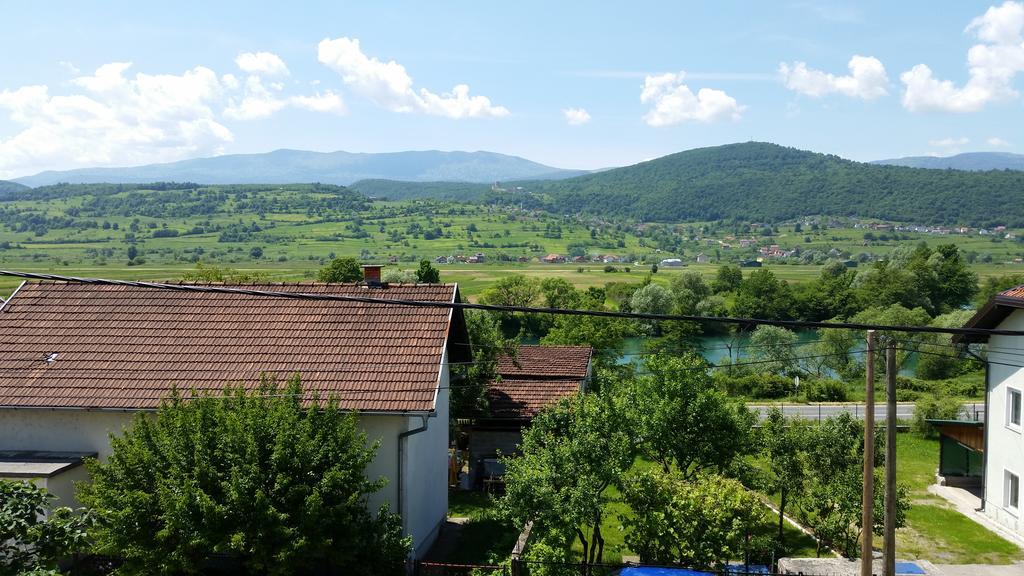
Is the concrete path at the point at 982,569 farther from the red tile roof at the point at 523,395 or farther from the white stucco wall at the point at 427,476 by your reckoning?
the white stucco wall at the point at 427,476

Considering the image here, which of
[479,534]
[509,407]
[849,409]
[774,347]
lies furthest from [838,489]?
[774,347]

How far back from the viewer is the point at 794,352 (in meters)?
64.8

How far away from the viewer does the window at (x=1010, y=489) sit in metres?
22.3

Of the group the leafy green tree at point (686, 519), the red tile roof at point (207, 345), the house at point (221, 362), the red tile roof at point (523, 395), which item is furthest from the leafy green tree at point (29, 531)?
the red tile roof at point (523, 395)

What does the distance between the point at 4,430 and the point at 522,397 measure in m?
14.4

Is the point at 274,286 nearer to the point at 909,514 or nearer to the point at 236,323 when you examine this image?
the point at 236,323

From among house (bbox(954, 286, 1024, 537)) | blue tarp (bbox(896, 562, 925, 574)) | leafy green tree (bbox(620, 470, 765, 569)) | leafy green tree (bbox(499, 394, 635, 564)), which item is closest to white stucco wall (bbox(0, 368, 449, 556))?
leafy green tree (bbox(499, 394, 635, 564))

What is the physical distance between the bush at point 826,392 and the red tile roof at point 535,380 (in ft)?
77.7

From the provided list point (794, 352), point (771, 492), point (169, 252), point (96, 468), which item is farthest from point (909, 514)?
point (169, 252)

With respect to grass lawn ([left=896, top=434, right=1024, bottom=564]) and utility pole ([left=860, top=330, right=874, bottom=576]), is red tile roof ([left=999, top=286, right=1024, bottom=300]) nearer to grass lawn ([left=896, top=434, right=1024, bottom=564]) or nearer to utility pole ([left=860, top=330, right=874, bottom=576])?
grass lawn ([left=896, top=434, right=1024, bottom=564])

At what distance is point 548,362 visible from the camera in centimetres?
3291

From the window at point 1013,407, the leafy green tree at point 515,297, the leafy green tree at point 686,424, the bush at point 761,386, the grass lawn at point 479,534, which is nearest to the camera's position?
the grass lawn at point 479,534

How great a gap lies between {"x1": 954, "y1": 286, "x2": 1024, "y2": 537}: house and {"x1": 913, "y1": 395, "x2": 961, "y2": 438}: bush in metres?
14.6

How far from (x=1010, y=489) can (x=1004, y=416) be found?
197cm
